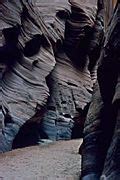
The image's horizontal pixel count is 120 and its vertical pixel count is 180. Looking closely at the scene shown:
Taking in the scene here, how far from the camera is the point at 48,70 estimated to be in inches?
201

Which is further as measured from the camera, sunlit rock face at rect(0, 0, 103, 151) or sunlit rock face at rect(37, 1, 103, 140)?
sunlit rock face at rect(37, 1, 103, 140)

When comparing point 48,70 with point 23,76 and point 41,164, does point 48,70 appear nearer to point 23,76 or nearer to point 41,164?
point 23,76

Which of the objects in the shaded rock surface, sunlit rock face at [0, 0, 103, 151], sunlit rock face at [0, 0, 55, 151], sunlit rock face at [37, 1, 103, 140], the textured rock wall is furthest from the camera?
sunlit rock face at [37, 1, 103, 140]

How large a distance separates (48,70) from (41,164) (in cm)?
223

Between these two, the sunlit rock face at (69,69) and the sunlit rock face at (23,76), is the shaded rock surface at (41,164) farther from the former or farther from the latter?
the sunlit rock face at (69,69)

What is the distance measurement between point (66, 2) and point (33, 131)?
2.10 meters

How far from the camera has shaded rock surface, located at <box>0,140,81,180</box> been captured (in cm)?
267

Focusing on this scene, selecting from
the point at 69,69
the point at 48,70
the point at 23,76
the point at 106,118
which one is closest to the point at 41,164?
the point at 106,118

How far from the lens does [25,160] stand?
10.7ft

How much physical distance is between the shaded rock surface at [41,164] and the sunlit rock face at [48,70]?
21.1 inches

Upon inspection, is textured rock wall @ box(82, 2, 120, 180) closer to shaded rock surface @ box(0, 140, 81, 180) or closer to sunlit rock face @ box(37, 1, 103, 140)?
shaded rock surface @ box(0, 140, 81, 180)

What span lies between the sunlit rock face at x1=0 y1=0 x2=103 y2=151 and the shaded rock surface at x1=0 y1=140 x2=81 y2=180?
536mm

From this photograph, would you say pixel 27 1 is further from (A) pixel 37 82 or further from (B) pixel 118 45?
(B) pixel 118 45

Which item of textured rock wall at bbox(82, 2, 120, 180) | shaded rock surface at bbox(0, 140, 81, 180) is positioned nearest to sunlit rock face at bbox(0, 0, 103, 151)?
shaded rock surface at bbox(0, 140, 81, 180)
